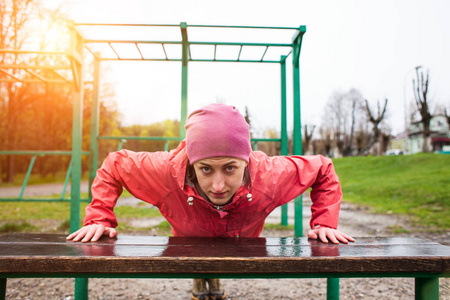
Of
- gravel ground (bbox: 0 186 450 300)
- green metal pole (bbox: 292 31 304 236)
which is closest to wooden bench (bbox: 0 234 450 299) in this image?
gravel ground (bbox: 0 186 450 300)

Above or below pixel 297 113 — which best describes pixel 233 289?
below

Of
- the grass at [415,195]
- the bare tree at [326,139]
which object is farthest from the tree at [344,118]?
the grass at [415,195]

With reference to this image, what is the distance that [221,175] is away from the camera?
1.49 meters

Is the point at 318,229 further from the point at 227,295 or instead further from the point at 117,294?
the point at 117,294

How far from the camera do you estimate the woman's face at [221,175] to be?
1498 mm

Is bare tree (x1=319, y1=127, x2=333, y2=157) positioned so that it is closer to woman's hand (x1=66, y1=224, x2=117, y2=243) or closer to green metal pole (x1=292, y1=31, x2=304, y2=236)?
green metal pole (x1=292, y1=31, x2=304, y2=236)

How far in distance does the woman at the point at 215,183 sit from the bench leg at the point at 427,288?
0.34 meters

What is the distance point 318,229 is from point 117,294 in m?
1.71

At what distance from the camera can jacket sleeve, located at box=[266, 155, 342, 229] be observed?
174 centimetres

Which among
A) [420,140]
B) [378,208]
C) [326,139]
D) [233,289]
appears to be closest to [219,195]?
[233,289]

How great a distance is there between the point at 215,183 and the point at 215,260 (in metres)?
0.42

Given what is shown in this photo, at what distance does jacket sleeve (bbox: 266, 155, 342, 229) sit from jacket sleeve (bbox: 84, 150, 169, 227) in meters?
0.68

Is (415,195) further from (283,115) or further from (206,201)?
(206,201)

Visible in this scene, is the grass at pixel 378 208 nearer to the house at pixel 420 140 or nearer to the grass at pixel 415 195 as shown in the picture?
the grass at pixel 415 195
